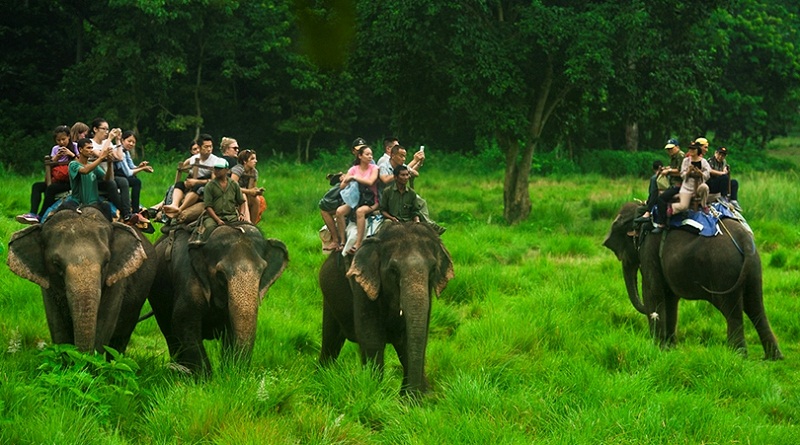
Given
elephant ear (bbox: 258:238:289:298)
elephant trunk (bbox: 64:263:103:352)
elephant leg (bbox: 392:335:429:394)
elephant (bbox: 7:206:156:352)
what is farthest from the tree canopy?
elephant trunk (bbox: 64:263:103:352)

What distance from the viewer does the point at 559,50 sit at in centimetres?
1823

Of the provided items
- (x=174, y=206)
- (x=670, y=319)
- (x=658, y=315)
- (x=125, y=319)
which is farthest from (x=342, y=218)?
(x=670, y=319)

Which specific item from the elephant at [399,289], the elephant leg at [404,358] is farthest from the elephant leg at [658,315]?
the elephant at [399,289]

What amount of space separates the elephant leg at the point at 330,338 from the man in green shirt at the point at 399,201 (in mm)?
1292

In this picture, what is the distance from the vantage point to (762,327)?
9016 millimetres

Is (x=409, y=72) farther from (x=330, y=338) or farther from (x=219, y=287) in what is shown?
(x=219, y=287)

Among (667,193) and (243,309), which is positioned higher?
(667,193)

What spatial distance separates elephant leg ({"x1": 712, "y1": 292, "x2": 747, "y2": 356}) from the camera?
8984mm

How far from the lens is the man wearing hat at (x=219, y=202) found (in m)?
7.62

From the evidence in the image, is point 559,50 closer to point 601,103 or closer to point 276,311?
point 601,103

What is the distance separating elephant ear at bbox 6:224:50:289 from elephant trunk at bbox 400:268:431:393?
2.48 m

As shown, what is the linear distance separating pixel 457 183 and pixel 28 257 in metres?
20.0

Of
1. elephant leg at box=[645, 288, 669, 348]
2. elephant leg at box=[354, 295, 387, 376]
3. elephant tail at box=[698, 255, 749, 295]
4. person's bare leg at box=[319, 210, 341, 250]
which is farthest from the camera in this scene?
elephant leg at box=[645, 288, 669, 348]

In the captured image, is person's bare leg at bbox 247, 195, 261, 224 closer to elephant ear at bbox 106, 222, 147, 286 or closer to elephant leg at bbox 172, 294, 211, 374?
elephant leg at bbox 172, 294, 211, 374
